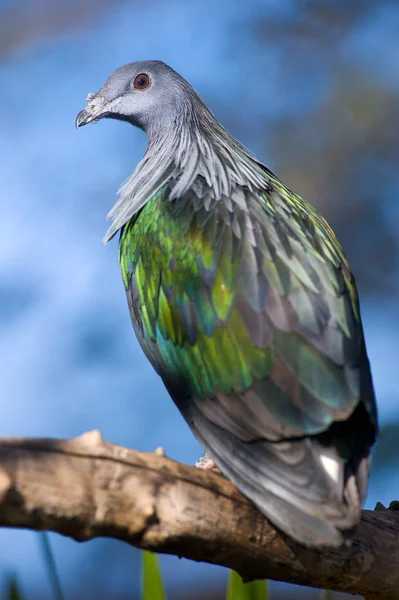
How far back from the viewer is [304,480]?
6.07 feet

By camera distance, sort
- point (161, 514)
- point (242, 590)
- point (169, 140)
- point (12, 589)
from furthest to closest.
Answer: point (169, 140), point (242, 590), point (12, 589), point (161, 514)

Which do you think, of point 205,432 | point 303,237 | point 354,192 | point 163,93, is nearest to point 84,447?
point 205,432

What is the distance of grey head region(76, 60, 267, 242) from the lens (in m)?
2.57

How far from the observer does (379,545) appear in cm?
210

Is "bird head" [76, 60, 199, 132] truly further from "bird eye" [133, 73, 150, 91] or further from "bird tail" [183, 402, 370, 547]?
"bird tail" [183, 402, 370, 547]

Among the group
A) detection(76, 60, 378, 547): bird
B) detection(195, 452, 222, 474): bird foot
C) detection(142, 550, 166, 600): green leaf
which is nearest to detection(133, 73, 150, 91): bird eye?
detection(76, 60, 378, 547): bird

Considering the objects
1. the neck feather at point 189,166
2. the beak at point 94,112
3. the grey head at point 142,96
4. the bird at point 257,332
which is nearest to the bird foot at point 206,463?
the bird at point 257,332

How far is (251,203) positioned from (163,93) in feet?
2.54

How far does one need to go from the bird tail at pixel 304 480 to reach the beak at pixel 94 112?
4.97ft

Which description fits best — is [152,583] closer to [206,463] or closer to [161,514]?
[206,463]

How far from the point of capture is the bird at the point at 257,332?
6.18 feet

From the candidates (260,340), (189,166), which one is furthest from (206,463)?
(189,166)

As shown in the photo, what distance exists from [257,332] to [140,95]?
52.8 inches

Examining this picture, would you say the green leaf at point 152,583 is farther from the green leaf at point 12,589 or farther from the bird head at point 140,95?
the bird head at point 140,95
